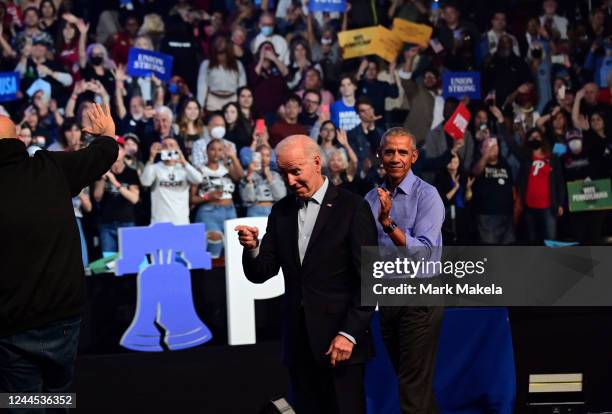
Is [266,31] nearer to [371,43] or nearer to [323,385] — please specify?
[371,43]

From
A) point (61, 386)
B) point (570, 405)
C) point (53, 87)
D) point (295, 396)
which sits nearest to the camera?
point (61, 386)

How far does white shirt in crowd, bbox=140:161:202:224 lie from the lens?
832cm

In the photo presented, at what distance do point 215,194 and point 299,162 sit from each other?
5259 mm

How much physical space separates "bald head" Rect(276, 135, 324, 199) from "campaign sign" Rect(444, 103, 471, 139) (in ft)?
21.0

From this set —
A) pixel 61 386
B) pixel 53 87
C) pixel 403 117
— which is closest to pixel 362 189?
pixel 403 117

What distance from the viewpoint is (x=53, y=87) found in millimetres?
8492

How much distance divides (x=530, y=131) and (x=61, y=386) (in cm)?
755

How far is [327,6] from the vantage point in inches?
374

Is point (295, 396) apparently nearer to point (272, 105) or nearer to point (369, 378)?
point (369, 378)

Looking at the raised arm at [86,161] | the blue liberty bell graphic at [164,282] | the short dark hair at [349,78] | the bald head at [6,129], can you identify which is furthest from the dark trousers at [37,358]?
the short dark hair at [349,78]

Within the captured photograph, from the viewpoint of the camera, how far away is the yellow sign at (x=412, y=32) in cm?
968

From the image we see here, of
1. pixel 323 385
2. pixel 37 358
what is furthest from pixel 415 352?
pixel 37 358

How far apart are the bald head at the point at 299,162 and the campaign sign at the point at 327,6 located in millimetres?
6380

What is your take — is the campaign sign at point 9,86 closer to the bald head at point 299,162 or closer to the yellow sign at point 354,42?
the yellow sign at point 354,42
